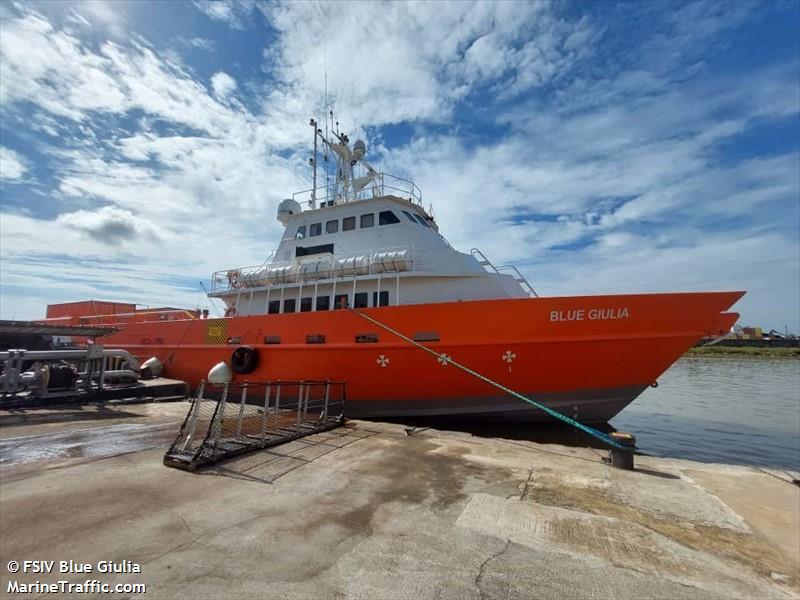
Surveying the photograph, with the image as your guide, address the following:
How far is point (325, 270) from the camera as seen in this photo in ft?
33.8

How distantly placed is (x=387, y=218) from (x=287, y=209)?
3829 mm

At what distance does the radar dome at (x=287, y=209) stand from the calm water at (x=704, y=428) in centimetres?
744

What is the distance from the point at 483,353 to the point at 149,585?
6.40m

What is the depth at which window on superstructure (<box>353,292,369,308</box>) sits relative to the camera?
9984mm

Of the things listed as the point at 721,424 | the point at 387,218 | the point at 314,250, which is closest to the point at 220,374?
the point at 314,250

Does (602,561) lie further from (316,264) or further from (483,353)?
(316,264)

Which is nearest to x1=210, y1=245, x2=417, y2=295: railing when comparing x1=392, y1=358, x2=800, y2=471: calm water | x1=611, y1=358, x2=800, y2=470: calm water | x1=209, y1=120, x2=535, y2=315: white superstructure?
x1=209, y1=120, x2=535, y2=315: white superstructure

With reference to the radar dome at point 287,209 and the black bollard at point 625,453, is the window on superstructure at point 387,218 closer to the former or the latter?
the radar dome at point 287,209

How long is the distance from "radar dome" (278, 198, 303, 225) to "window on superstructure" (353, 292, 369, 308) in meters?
4.30

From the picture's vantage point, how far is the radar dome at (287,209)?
12.8 m

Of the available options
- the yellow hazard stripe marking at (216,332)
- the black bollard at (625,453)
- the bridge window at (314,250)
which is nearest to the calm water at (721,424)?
the black bollard at (625,453)

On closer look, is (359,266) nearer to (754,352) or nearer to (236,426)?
(236,426)

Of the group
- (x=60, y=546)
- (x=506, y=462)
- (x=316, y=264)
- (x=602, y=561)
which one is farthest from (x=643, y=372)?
(x=60, y=546)

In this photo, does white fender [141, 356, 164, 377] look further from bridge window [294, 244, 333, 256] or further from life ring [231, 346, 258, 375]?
bridge window [294, 244, 333, 256]
